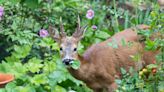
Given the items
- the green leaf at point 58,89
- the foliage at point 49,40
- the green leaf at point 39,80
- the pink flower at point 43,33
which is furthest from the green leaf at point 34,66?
the pink flower at point 43,33

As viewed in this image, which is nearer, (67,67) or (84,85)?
(67,67)

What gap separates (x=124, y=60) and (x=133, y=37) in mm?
292

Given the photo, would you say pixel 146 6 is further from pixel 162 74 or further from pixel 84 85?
pixel 162 74

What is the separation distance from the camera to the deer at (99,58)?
6.78m

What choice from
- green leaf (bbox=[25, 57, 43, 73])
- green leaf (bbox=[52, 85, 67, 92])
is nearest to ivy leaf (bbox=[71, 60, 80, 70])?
green leaf (bbox=[52, 85, 67, 92])

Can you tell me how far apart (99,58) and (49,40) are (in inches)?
34.8

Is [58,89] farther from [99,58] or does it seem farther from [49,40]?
[49,40]

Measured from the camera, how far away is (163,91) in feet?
18.4

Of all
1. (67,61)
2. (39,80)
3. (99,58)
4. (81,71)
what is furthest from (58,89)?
(99,58)

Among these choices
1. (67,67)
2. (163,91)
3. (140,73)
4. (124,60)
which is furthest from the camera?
(124,60)

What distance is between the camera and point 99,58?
23.3 ft

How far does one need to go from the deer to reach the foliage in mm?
159

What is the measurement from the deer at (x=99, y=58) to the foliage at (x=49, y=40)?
0.16m

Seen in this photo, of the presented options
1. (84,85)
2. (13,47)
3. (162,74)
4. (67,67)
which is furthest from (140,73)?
(13,47)
